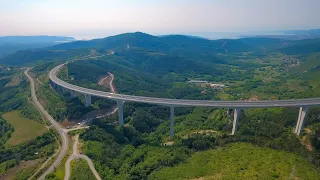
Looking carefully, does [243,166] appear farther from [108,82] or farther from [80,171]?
[108,82]

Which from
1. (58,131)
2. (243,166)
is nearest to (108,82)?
(58,131)

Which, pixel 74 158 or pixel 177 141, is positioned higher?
pixel 74 158

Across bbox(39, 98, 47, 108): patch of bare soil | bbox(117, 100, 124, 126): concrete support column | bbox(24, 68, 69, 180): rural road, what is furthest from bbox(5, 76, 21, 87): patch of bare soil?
bbox(117, 100, 124, 126): concrete support column

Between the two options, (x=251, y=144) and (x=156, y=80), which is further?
(x=156, y=80)

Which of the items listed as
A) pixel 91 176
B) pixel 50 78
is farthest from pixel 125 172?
pixel 50 78

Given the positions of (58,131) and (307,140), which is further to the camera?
(58,131)

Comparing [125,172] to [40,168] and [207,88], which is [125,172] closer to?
[40,168]
